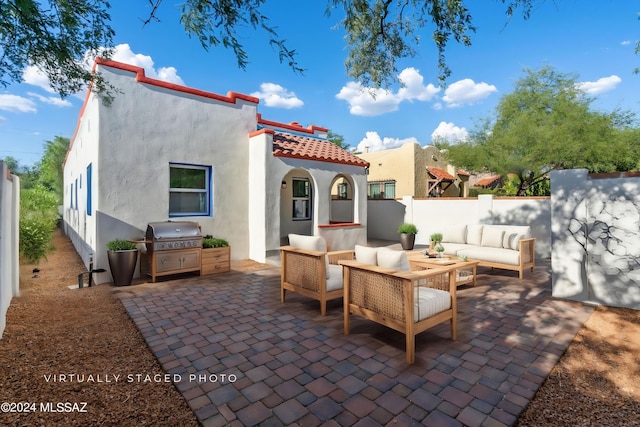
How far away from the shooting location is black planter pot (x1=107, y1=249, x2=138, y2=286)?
6164 millimetres

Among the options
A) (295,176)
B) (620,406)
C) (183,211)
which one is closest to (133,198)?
(183,211)

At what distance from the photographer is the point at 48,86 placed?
516 centimetres

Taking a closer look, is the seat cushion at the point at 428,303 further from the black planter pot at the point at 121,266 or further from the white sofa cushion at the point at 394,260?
the black planter pot at the point at 121,266

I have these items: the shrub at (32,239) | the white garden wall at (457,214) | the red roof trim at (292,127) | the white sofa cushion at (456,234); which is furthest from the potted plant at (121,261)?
the white garden wall at (457,214)

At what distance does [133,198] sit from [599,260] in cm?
914

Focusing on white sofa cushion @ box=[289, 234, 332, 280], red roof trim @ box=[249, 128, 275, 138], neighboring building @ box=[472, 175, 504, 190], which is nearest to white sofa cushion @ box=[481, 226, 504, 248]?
white sofa cushion @ box=[289, 234, 332, 280]

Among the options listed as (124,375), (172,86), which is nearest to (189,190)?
(172,86)

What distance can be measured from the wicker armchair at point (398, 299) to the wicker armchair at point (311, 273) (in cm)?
63

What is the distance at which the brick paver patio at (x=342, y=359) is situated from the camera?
7.81 feet

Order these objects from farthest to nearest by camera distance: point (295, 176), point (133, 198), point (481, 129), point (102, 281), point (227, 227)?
point (481, 129) → point (295, 176) → point (227, 227) → point (133, 198) → point (102, 281)

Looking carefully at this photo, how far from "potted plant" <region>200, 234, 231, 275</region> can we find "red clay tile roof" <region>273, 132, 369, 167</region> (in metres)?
2.87

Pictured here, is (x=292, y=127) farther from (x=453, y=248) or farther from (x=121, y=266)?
(x=121, y=266)

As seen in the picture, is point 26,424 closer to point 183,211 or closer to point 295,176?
point 183,211

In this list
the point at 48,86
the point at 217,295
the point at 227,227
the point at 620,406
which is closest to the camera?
the point at 620,406
